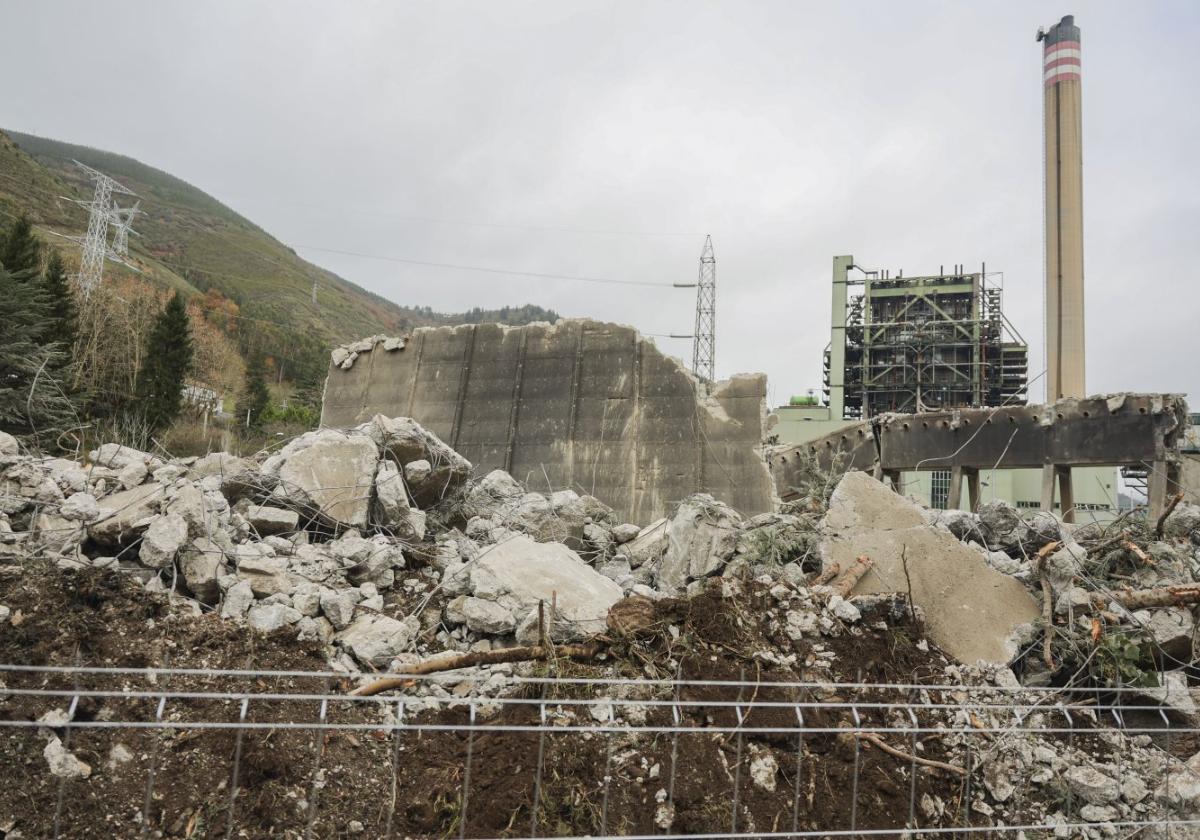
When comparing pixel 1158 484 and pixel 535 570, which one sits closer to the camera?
pixel 535 570

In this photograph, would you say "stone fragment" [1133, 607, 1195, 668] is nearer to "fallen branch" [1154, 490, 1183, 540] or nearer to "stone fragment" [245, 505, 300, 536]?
"fallen branch" [1154, 490, 1183, 540]

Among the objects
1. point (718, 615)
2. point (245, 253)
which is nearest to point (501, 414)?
point (718, 615)

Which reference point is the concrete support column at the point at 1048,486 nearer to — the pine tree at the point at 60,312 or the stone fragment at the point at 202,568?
the stone fragment at the point at 202,568

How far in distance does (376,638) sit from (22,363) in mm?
13622

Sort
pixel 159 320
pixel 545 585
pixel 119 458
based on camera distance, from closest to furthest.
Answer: pixel 545 585 < pixel 119 458 < pixel 159 320

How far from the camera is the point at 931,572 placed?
489 centimetres

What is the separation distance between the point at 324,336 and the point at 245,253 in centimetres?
2555

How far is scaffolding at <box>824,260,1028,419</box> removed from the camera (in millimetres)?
29625

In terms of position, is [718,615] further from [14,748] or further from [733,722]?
[14,748]

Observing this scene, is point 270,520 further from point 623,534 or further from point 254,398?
point 254,398

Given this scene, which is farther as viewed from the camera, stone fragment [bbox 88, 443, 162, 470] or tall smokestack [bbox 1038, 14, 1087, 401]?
tall smokestack [bbox 1038, 14, 1087, 401]

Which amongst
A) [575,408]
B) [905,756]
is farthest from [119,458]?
[575,408]

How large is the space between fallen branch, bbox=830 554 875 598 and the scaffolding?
85.2 ft

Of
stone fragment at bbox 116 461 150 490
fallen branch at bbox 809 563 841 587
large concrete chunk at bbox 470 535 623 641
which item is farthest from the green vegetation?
fallen branch at bbox 809 563 841 587
